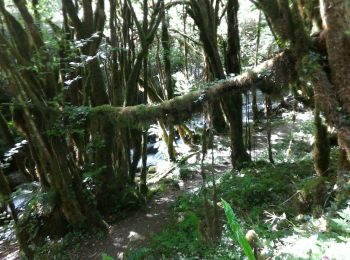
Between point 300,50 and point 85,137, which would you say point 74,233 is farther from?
point 300,50

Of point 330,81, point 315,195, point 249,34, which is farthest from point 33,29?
point 249,34

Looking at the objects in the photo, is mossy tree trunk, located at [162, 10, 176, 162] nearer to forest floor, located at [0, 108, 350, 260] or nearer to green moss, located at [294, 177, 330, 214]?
forest floor, located at [0, 108, 350, 260]

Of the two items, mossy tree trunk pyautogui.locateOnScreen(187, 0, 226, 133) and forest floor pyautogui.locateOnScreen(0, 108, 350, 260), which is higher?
mossy tree trunk pyautogui.locateOnScreen(187, 0, 226, 133)

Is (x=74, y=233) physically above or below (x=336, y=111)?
below

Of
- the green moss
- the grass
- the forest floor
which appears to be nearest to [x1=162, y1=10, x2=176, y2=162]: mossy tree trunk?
the forest floor

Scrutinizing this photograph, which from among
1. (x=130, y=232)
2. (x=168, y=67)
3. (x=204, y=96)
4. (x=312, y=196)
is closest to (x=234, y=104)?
(x=204, y=96)

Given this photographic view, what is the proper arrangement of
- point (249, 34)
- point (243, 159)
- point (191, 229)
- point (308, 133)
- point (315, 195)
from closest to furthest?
point (315, 195) → point (191, 229) → point (243, 159) → point (308, 133) → point (249, 34)

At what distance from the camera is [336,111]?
15.8 feet

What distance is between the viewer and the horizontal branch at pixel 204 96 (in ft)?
19.7

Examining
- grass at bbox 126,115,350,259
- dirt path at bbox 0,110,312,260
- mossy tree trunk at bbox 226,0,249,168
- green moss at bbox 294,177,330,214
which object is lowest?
dirt path at bbox 0,110,312,260

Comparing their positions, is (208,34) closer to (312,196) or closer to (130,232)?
(130,232)

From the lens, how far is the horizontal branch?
19.7 ft

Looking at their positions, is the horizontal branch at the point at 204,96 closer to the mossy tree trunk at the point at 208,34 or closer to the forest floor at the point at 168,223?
the forest floor at the point at 168,223

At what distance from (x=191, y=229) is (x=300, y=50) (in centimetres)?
358
